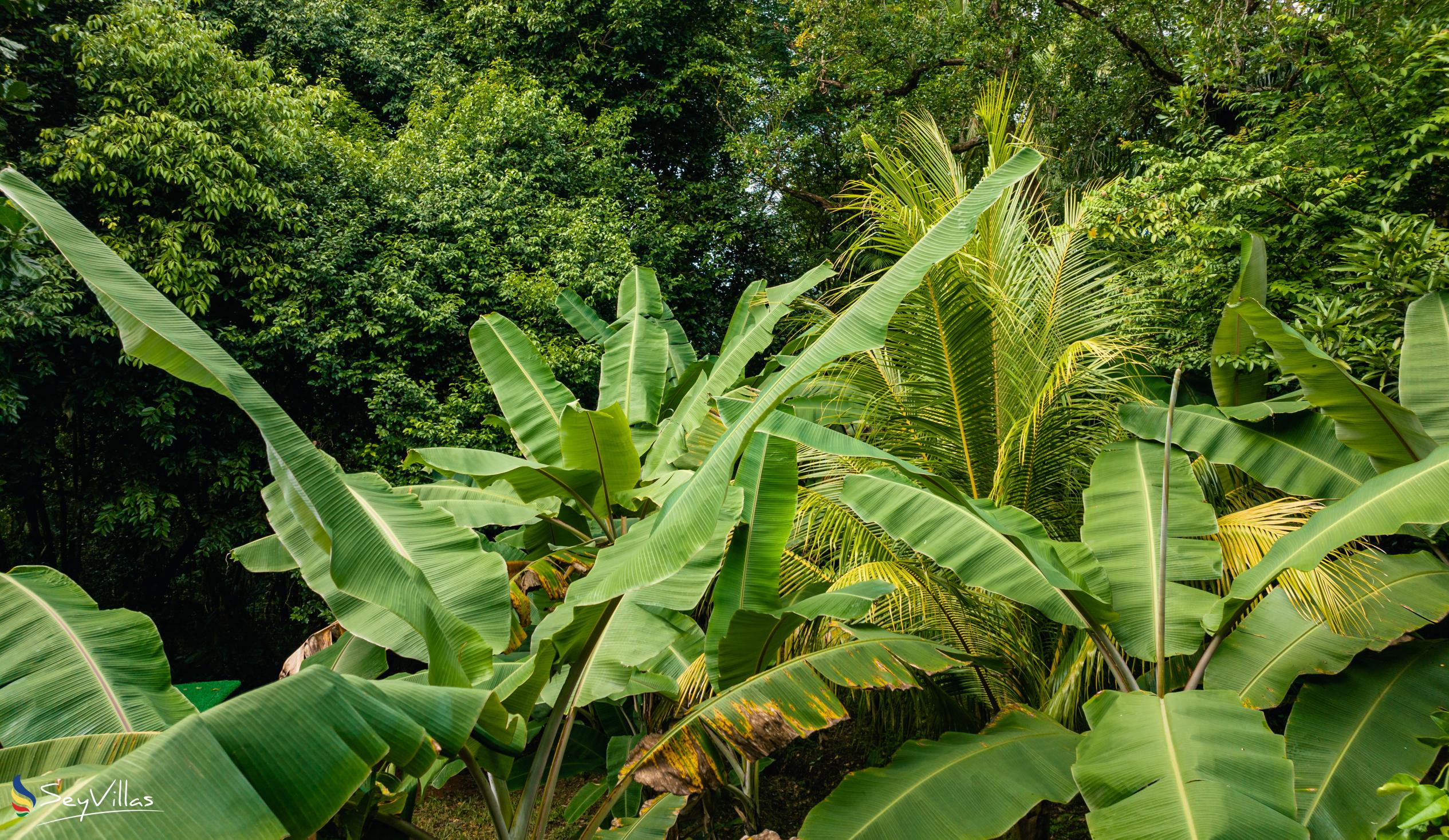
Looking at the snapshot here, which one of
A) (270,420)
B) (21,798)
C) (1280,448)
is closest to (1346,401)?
(1280,448)

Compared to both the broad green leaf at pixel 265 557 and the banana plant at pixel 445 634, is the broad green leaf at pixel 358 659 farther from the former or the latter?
the broad green leaf at pixel 265 557

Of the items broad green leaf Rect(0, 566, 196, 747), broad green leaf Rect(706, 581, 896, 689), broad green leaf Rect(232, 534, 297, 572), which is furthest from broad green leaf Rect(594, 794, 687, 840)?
broad green leaf Rect(232, 534, 297, 572)

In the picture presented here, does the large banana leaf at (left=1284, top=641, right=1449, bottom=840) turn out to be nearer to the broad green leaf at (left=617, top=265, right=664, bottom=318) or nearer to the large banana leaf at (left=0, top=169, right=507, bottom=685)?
the large banana leaf at (left=0, top=169, right=507, bottom=685)

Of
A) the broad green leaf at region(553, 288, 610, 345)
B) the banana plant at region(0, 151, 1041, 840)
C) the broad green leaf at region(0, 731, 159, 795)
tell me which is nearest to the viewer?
the banana plant at region(0, 151, 1041, 840)

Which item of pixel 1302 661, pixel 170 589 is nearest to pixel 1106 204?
pixel 1302 661

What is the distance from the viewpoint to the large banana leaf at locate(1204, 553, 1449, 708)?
2.59m

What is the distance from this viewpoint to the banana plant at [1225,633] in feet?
6.89

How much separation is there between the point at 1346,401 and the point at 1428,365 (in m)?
0.45

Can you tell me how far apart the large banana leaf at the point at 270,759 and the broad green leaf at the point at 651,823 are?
1.33 m

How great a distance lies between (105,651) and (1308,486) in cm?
415

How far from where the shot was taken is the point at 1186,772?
2.02m

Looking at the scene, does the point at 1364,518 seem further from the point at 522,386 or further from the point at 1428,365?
the point at 522,386

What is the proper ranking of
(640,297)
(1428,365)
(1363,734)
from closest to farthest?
1. (1363,734)
2. (1428,365)
3. (640,297)

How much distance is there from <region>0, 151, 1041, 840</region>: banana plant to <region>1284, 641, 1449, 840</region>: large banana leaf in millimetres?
1143
